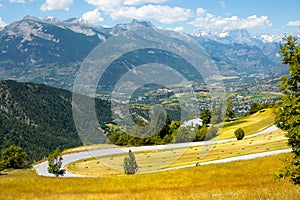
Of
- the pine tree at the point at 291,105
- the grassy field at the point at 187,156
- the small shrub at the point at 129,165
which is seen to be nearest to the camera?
the pine tree at the point at 291,105

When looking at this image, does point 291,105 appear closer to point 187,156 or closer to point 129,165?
point 129,165

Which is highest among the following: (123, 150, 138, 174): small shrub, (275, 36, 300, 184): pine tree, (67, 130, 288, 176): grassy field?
(275, 36, 300, 184): pine tree

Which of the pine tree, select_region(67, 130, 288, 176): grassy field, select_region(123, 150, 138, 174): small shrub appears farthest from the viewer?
select_region(67, 130, 288, 176): grassy field

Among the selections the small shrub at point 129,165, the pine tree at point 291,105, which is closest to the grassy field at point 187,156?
the small shrub at point 129,165

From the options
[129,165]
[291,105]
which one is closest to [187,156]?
[129,165]

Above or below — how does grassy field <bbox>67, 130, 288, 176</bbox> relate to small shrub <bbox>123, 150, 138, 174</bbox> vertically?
below

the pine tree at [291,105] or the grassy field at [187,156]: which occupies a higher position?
the pine tree at [291,105]

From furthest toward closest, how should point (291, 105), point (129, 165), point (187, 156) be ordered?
point (187, 156)
point (129, 165)
point (291, 105)

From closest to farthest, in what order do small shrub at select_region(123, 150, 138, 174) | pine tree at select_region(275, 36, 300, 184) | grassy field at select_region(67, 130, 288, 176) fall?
1. pine tree at select_region(275, 36, 300, 184)
2. small shrub at select_region(123, 150, 138, 174)
3. grassy field at select_region(67, 130, 288, 176)

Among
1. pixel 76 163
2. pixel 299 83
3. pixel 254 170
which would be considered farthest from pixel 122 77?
pixel 76 163

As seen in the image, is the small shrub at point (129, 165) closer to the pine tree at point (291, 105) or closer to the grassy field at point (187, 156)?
the grassy field at point (187, 156)

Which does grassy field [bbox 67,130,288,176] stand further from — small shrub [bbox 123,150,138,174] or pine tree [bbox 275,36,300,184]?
pine tree [bbox 275,36,300,184]

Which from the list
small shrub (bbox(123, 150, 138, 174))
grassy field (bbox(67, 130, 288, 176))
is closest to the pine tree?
small shrub (bbox(123, 150, 138, 174))

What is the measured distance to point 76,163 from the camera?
72625mm
